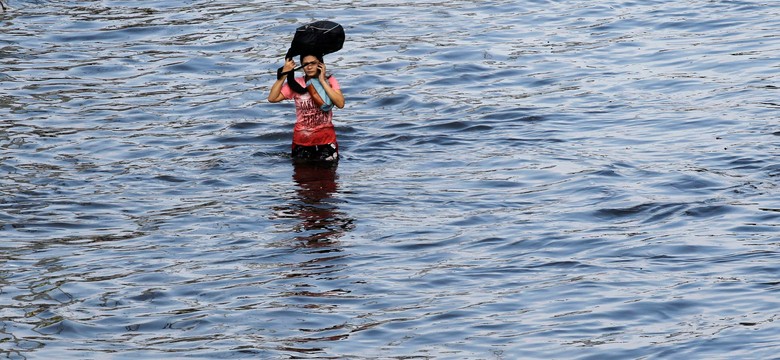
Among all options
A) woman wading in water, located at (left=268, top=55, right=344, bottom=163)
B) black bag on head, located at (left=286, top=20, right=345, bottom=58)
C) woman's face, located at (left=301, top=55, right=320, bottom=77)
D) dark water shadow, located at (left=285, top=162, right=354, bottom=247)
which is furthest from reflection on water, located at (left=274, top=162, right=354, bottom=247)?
black bag on head, located at (left=286, top=20, right=345, bottom=58)

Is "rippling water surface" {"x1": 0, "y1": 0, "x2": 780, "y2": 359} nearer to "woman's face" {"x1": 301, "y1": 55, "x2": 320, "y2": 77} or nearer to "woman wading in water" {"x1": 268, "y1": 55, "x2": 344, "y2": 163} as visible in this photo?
"woman wading in water" {"x1": 268, "y1": 55, "x2": 344, "y2": 163}

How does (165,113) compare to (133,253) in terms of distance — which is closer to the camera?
(133,253)

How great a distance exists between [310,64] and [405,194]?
1.44 meters

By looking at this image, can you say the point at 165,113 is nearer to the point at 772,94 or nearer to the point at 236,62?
the point at 236,62

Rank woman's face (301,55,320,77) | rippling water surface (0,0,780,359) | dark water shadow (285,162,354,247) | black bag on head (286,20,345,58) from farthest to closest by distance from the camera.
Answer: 1. woman's face (301,55,320,77)
2. black bag on head (286,20,345,58)
3. dark water shadow (285,162,354,247)
4. rippling water surface (0,0,780,359)

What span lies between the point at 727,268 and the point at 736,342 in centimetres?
137

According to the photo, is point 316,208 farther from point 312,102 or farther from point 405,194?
point 312,102

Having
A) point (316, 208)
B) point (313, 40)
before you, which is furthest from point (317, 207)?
point (313, 40)

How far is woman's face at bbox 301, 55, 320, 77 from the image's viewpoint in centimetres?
1145

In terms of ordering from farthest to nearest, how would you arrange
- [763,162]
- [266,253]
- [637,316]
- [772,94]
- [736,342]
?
[772,94]
[763,162]
[266,253]
[637,316]
[736,342]

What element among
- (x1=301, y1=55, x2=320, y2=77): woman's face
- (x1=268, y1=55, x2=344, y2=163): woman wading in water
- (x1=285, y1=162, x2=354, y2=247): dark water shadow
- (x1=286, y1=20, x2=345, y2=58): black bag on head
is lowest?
(x1=285, y1=162, x2=354, y2=247): dark water shadow

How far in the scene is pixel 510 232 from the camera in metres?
9.77

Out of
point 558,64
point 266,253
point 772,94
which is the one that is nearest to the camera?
point 266,253

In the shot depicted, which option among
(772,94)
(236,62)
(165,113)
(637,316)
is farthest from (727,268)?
(236,62)
